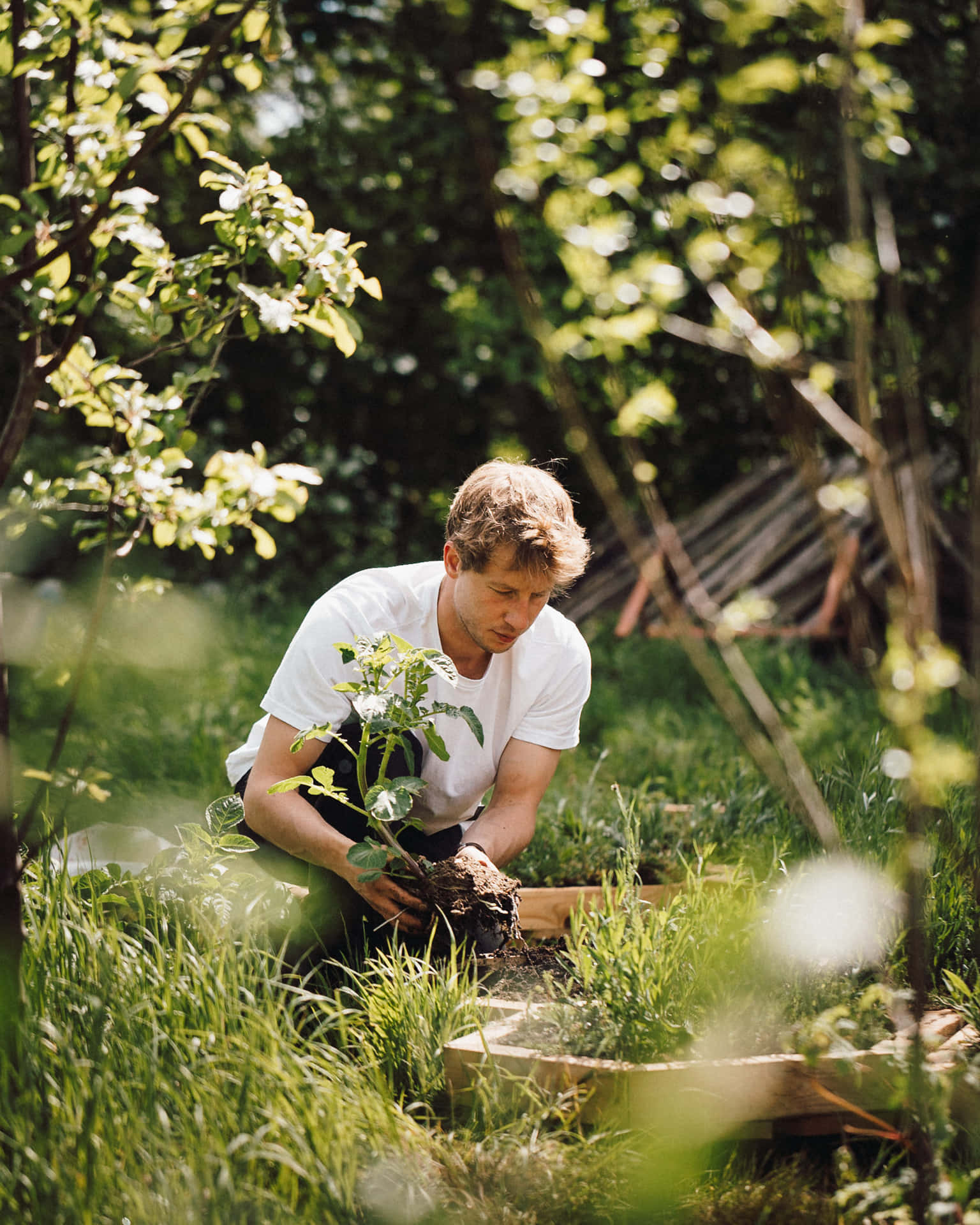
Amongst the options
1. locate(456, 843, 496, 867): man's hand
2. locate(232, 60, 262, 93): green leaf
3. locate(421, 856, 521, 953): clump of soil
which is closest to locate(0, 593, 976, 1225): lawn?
locate(421, 856, 521, 953): clump of soil

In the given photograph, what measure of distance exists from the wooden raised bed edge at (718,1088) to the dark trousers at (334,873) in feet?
1.78

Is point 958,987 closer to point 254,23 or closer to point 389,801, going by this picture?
point 389,801

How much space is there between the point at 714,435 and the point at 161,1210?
831cm

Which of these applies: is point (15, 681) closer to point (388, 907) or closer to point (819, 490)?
point (388, 907)

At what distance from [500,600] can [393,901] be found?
27.6 inches

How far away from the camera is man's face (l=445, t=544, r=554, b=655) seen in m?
2.49

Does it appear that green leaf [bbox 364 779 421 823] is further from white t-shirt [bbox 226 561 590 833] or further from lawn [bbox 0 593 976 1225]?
white t-shirt [bbox 226 561 590 833]

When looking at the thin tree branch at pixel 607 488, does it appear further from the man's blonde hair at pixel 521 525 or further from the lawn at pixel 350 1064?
the man's blonde hair at pixel 521 525

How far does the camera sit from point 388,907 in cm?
243

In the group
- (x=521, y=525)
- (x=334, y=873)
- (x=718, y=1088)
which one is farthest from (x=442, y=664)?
(x=718, y=1088)

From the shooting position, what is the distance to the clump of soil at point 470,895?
2.33m

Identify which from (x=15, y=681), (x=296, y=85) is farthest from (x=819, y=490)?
(x=296, y=85)

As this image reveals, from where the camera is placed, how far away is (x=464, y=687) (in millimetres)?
2746

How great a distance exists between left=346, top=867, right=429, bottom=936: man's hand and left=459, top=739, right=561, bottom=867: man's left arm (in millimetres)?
234
